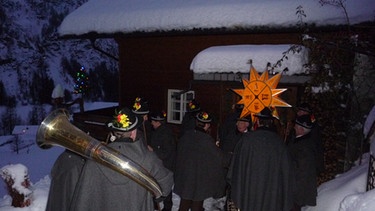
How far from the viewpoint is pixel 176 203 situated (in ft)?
21.1

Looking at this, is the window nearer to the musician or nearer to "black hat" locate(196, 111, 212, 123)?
"black hat" locate(196, 111, 212, 123)

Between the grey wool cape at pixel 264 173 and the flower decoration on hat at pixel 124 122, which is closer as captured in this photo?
the flower decoration on hat at pixel 124 122

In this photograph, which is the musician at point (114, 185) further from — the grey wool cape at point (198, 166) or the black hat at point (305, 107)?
the black hat at point (305, 107)

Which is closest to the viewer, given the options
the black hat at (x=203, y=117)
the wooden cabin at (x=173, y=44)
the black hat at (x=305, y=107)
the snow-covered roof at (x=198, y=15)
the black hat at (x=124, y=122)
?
the black hat at (x=124, y=122)

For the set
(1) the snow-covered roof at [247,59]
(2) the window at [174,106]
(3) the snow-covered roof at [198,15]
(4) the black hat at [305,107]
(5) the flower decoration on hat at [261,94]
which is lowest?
(2) the window at [174,106]

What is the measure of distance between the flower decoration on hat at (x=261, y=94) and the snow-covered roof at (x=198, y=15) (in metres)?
2.61

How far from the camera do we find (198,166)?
507 cm

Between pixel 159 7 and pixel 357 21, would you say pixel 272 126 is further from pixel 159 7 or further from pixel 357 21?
pixel 159 7

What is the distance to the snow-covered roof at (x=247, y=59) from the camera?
22.9 ft

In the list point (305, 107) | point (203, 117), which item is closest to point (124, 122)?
point (203, 117)

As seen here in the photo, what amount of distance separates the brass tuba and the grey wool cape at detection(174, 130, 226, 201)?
5.89ft

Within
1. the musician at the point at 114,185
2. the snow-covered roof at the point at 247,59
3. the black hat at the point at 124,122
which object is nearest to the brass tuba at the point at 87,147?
the musician at the point at 114,185

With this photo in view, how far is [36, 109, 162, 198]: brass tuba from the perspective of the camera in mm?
3020

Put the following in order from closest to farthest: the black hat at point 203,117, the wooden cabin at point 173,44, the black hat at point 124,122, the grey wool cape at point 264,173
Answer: the black hat at point 124,122 < the grey wool cape at point 264,173 < the black hat at point 203,117 < the wooden cabin at point 173,44
